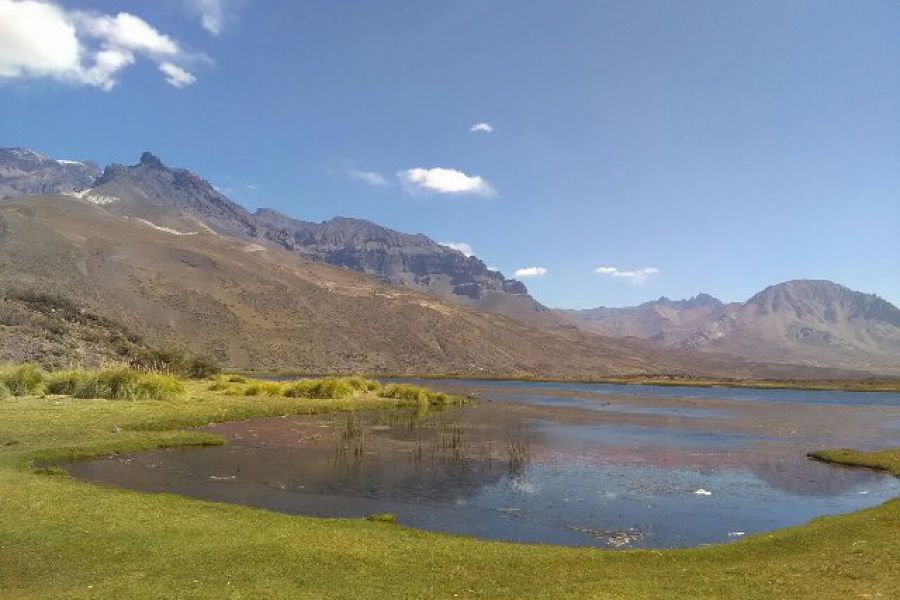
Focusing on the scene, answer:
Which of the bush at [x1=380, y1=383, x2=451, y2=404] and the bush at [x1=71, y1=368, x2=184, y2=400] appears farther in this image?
the bush at [x1=380, y1=383, x2=451, y2=404]

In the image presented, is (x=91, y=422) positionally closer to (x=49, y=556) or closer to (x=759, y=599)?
(x=49, y=556)

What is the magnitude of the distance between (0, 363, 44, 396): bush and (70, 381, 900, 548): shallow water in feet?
52.8

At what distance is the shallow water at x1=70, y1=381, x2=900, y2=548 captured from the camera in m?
24.0

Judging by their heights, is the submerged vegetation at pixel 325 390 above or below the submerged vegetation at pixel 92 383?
below

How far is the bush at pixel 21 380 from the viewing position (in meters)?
48.4

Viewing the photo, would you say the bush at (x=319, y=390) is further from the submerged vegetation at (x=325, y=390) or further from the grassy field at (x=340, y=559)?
the grassy field at (x=340, y=559)

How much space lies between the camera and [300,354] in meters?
195

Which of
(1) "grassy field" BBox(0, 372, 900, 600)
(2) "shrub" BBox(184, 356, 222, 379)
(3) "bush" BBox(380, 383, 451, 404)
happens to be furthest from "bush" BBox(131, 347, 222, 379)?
(1) "grassy field" BBox(0, 372, 900, 600)

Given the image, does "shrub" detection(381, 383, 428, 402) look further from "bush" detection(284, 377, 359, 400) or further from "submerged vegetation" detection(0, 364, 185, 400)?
"submerged vegetation" detection(0, 364, 185, 400)

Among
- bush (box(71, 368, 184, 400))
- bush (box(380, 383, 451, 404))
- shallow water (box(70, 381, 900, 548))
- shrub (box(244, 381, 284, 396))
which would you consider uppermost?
bush (box(71, 368, 184, 400))

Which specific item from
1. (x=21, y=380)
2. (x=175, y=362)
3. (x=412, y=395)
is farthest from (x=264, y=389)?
(x=21, y=380)

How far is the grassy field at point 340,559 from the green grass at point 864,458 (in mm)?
18208

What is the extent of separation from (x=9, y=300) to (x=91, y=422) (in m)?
59.3

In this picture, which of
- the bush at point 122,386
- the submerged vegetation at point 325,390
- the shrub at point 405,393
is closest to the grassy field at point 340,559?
the bush at point 122,386
